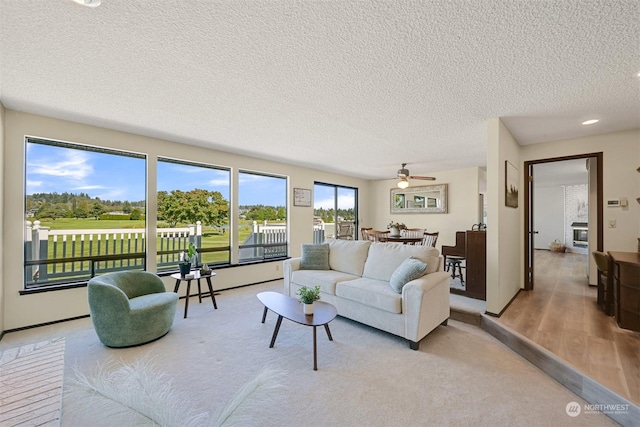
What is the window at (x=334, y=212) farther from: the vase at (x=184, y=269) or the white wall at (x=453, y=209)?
the vase at (x=184, y=269)

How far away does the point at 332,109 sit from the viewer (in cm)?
305

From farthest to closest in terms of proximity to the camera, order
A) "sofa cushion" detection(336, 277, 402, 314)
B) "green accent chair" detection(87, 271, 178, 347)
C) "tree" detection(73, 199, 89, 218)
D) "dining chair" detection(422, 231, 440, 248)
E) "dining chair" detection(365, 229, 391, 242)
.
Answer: "dining chair" detection(365, 229, 391, 242), "dining chair" detection(422, 231, 440, 248), "tree" detection(73, 199, 89, 218), "sofa cushion" detection(336, 277, 402, 314), "green accent chair" detection(87, 271, 178, 347)

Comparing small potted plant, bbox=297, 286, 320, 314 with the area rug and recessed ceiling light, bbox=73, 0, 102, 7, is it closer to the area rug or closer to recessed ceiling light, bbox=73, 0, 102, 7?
the area rug

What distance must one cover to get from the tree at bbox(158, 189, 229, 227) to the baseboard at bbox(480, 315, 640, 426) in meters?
4.41

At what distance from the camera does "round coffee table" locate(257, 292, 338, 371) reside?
245 cm

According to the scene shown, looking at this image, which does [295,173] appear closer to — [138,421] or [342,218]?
[342,218]

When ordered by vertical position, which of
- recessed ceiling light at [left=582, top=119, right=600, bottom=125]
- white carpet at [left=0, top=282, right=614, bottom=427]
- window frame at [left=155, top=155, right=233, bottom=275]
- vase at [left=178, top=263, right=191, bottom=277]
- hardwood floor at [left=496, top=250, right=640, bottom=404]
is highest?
recessed ceiling light at [left=582, top=119, right=600, bottom=125]

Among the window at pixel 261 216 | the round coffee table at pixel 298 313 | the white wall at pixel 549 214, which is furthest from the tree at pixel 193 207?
the white wall at pixel 549 214

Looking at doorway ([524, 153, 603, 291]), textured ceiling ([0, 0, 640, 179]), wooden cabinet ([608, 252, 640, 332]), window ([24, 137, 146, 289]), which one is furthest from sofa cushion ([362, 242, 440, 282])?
window ([24, 137, 146, 289])

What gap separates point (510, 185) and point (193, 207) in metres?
4.84

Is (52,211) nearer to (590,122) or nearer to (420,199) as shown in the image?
(590,122)

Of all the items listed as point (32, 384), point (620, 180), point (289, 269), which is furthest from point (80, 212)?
point (620, 180)

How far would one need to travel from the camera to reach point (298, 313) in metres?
2.70

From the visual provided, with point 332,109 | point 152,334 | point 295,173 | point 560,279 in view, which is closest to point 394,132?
point 332,109
